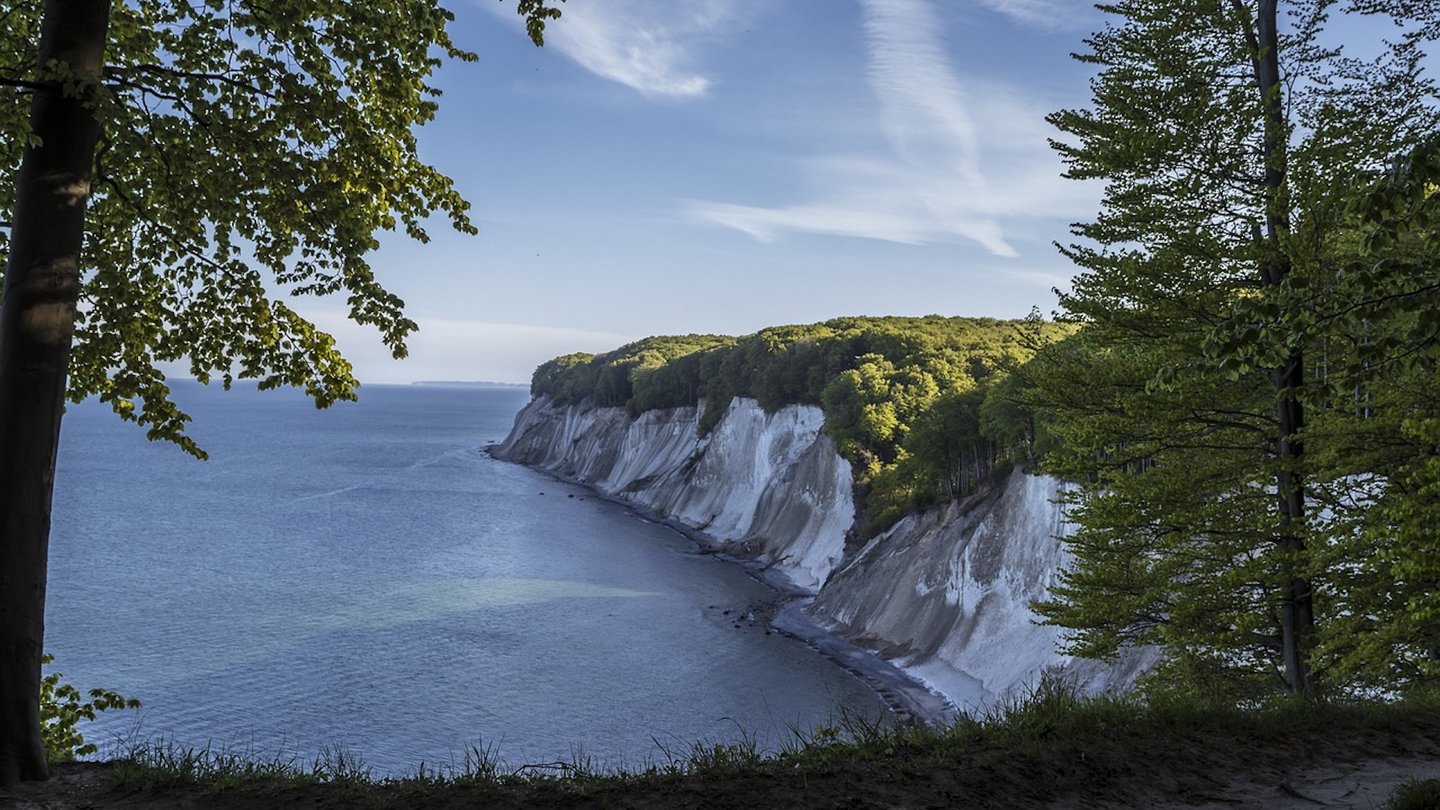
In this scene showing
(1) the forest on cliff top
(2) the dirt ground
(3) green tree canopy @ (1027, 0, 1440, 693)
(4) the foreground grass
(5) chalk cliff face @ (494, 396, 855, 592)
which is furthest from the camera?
(5) chalk cliff face @ (494, 396, 855, 592)

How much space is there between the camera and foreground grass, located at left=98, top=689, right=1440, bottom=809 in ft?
21.9

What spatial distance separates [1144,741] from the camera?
26.9 ft

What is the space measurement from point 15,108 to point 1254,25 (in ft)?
60.1

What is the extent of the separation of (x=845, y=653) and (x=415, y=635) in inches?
952

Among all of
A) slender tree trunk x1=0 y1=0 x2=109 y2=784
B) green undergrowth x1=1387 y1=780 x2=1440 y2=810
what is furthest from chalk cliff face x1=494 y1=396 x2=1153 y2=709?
slender tree trunk x1=0 y1=0 x2=109 y2=784

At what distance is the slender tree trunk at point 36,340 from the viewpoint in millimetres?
7043

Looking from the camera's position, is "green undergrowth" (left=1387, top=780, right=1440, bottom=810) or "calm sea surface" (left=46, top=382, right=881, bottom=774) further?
"calm sea surface" (left=46, top=382, right=881, bottom=774)

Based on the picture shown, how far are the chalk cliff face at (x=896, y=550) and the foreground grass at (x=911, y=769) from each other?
64.2 ft

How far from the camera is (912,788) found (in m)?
6.82

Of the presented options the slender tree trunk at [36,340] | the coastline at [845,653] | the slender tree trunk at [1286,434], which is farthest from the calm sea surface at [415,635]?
the slender tree trunk at [1286,434]

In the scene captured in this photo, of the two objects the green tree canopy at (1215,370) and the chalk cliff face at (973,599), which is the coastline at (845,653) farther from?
the green tree canopy at (1215,370)

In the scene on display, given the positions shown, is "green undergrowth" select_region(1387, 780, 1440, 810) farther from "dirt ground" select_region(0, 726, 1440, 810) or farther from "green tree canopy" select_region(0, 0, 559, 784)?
"green tree canopy" select_region(0, 0, 559, 784)

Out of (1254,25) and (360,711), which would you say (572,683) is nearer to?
(360,711)

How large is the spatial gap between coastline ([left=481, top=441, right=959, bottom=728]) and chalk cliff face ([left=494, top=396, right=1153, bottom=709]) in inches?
29.1
